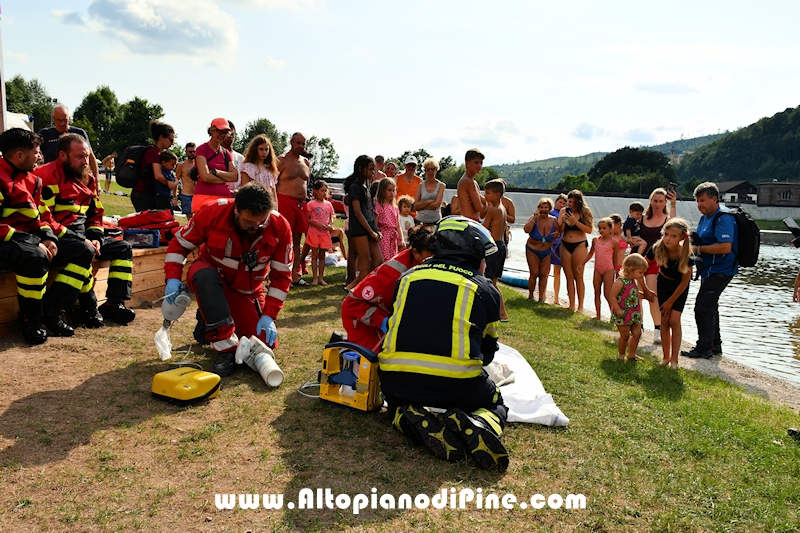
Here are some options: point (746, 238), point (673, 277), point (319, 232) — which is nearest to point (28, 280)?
point (319, 232)

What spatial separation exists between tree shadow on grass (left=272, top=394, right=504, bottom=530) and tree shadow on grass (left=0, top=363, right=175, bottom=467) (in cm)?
108

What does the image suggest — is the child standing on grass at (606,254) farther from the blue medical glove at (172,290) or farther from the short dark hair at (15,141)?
the short dark hair at (15,141)

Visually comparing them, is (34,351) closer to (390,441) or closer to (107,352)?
(107,352)

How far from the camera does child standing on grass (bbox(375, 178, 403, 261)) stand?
30.8ft

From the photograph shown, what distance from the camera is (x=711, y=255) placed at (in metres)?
7.91

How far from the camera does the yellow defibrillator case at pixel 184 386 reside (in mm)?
4352

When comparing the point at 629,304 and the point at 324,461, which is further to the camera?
the point at 629,304

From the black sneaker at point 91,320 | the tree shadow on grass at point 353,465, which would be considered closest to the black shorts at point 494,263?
the tree shadow on grass at point 353,465

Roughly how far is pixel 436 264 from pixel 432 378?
32.1 inches

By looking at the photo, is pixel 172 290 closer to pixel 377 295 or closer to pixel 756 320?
pixel 377 295

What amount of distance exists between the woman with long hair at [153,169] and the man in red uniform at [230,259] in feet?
12.8

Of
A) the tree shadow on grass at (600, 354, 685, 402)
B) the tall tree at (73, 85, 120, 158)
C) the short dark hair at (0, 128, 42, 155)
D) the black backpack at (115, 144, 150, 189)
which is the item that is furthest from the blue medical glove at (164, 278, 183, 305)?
the tall tree at (73, 85, 120, 158)

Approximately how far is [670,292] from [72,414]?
21.7 feet

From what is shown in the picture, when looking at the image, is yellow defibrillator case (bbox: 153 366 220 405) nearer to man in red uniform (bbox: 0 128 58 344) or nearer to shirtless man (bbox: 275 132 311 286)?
man in red uniform (bbox: 0 128 58 344)
